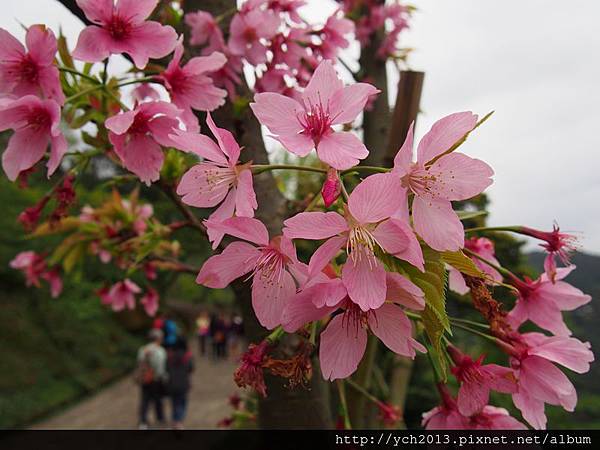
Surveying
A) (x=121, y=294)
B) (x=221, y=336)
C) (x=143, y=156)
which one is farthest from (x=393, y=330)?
(x=221, y=336)

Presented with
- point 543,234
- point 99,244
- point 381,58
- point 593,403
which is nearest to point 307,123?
point 543,234

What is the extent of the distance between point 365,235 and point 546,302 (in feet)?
1.55

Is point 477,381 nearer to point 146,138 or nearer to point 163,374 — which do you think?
point 146,138

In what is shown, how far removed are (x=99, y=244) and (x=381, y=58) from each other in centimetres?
132

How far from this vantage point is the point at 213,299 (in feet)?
56.1

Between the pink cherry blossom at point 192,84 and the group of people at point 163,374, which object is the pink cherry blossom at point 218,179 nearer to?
the pink cherry blossom at point 192,84

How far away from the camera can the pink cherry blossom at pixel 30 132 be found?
733 millimetres

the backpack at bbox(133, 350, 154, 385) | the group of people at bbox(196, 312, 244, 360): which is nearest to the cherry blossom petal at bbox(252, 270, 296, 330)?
the backpack at bbox(133, 350, 154, 385)

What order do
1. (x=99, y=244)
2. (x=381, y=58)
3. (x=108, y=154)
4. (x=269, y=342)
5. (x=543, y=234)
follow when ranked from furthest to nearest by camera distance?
(x=381, y=58), (x=99, y=244), (x=108, y=154), (x=543, y=234), (x=269, y=342)

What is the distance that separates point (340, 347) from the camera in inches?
24.1

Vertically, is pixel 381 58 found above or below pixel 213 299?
above

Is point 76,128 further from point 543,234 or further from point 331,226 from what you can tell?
point 543,234

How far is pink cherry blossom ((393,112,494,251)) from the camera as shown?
558mm

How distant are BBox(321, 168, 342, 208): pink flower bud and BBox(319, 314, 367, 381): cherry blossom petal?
0.50ft
